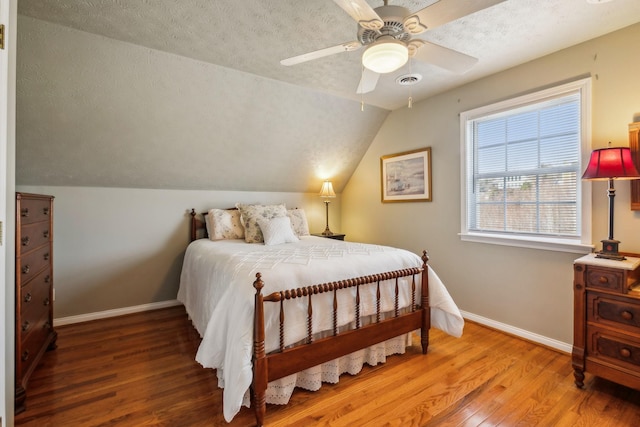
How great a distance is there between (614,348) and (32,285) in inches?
140

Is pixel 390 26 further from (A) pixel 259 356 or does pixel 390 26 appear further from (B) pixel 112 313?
(B) pixel 112 313

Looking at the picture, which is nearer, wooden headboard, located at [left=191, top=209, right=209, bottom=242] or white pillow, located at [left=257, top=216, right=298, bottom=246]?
white pillow, located at [left=257, top=216, right=298, bottom=246]

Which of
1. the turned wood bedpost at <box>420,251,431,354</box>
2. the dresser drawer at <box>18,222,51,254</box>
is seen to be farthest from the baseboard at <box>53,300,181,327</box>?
the turned wood bedpost at <box>420,251,431,354</box>

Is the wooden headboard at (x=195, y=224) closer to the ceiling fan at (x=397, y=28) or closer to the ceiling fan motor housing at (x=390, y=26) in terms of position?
the ceiling fan at (x=397, y=28)

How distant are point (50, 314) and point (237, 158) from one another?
2128mm

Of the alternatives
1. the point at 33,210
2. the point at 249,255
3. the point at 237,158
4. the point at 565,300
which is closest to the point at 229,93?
the point at 237,158

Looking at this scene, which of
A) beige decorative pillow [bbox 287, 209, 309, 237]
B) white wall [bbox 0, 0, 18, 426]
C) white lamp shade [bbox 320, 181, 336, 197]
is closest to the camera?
white wall [bbox 0, 0, 18, 426]

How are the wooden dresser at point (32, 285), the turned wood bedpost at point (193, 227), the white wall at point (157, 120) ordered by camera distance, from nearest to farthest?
1. the wooden dresser at point (32, 285)
2. the white wall at point (157, 120)
3. the turned wood bedpost at point (193, 227)

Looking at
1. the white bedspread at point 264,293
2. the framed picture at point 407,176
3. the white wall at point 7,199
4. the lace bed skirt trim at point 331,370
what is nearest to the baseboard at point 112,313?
the white bedspread at point 264,293

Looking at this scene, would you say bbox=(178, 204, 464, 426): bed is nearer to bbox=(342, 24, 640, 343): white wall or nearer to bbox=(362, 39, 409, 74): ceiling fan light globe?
Result: bbox=(342, 24, 640, 343): white wall

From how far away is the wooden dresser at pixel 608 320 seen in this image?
1695mm

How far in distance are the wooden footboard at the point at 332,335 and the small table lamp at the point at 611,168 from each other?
110 centimetres

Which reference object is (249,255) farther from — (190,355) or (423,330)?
(423,330)

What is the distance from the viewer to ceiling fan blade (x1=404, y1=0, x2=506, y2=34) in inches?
49.4
